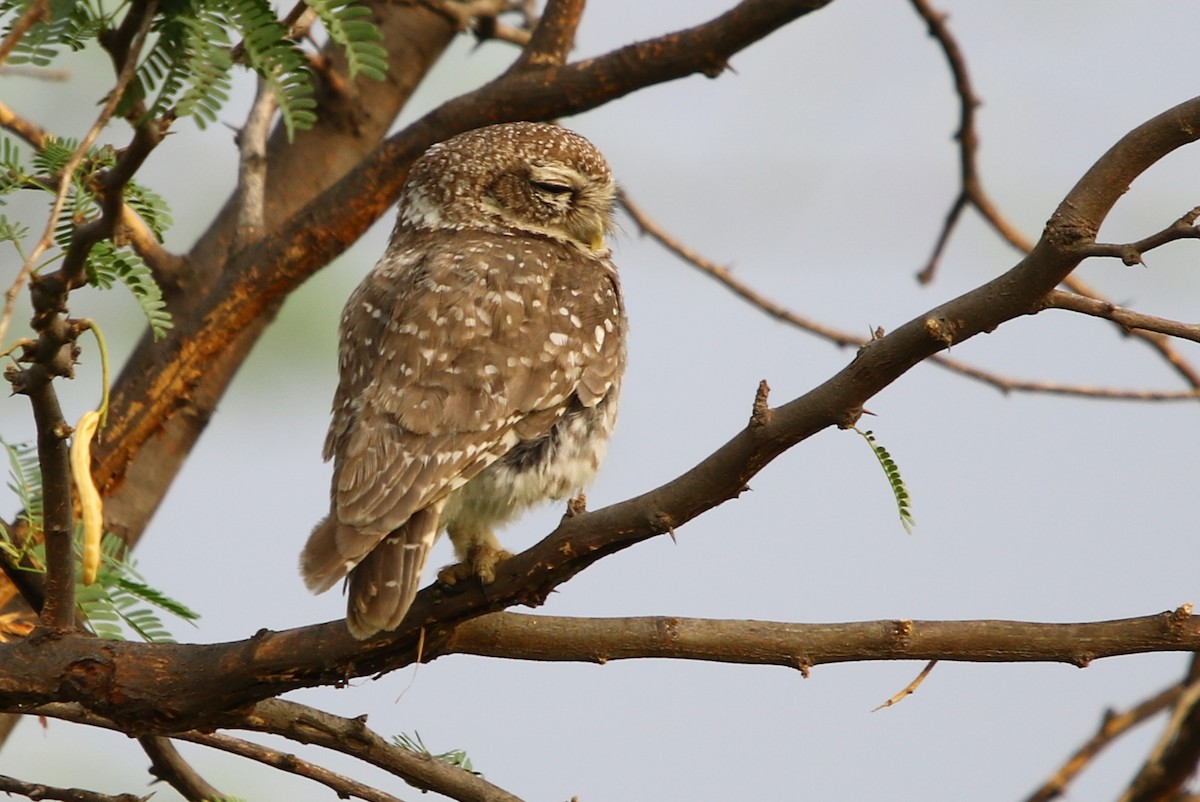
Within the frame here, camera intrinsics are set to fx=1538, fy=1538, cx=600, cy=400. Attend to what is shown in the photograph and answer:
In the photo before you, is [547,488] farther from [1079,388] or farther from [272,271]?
[1079,388]

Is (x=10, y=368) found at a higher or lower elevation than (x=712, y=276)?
lower

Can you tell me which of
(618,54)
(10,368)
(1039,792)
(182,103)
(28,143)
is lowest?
(1039,792)

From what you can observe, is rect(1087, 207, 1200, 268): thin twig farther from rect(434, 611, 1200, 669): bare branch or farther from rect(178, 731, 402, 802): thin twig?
rect(178, 731, 402, 802): thin twig

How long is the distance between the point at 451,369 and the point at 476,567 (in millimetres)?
611

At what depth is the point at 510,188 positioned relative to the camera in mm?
4734

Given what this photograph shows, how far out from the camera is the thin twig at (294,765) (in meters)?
3.16

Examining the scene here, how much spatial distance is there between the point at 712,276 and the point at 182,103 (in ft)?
11.3

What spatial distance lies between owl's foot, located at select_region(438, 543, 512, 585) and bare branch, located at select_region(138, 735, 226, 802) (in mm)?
690

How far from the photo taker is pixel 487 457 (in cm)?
351

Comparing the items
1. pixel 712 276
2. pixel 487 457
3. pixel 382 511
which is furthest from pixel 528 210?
pixel 382 511

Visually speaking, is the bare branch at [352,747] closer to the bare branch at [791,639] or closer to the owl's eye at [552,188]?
the bare branch at [791,639]

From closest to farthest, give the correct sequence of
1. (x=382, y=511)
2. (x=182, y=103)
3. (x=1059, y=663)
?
(x=182, y=103), (x=1059, y=663), (x=382, y=511)

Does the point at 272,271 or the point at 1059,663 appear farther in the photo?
the point at 272,271

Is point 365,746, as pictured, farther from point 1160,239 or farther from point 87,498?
point 1160,239
